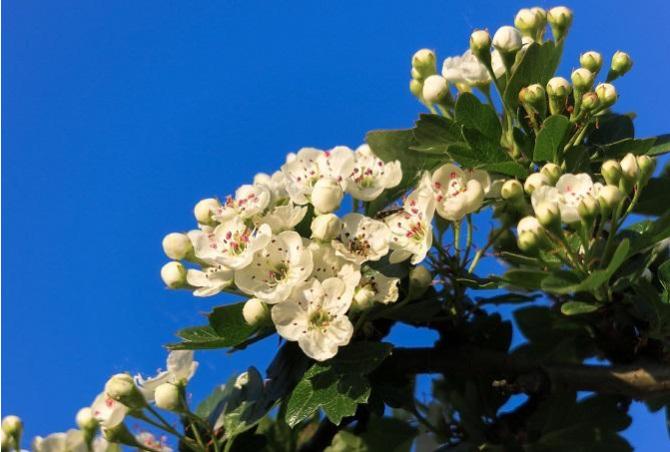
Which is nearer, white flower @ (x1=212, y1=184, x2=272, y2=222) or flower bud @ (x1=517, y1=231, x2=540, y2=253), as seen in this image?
flower bud @ (x1=517, y1=231, x2=540, y2=253)

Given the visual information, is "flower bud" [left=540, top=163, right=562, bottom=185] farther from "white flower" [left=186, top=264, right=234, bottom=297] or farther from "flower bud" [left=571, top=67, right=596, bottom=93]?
"white flower" [left=186, top=264, right=234, bottom=297]

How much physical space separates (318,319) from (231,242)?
0.16 m

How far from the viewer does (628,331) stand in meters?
1.32

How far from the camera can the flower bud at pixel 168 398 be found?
1.29 metres

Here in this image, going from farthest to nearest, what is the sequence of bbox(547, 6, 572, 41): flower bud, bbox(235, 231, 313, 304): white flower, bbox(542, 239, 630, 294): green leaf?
bbox(547, 6, 572, 41): flower bud → bbox(235, 231, 313, 304): white flower → bbox(542, 239, 630, 294): green leaf

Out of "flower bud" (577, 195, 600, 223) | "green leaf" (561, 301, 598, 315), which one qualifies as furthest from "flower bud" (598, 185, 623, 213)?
"green leaf" (561, 301, 598, 315)

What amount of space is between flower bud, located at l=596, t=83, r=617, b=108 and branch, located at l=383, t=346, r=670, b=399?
33 centimetres

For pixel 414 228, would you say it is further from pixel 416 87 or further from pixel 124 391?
pixel 124 391

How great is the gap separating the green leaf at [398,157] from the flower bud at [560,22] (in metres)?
0.26

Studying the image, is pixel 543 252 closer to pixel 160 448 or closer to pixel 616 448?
pixel 616 448

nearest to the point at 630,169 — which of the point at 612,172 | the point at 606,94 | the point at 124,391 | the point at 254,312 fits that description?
the point at 612,172

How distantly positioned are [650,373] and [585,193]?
0.24m

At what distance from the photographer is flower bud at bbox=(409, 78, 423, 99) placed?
1460 mm

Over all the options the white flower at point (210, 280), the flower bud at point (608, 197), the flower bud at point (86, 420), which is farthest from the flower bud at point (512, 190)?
the flower bud at point (86, 420)
